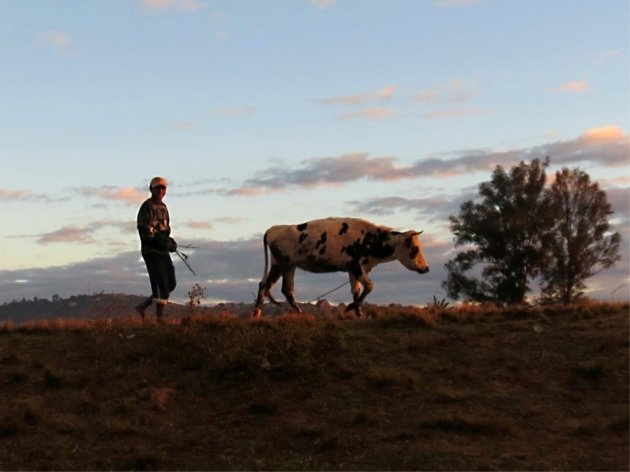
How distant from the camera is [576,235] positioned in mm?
54062

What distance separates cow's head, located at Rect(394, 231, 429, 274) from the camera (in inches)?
845

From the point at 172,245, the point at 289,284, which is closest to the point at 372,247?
the point at 289,284

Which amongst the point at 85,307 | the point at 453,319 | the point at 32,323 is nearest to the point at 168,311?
the point at 85,307

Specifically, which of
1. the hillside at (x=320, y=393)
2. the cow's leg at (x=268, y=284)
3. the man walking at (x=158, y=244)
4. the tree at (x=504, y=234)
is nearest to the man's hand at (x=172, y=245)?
the man walking at (x=158, y=244)

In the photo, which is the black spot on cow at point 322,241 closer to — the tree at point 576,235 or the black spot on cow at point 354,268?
the black spot on cow at point 354,268

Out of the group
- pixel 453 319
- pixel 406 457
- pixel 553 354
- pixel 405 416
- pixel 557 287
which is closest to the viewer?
pixel 406 457

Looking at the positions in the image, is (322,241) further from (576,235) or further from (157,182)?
(576,235)

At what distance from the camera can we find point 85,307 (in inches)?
805

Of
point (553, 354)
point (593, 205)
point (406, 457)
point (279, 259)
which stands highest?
point (593, 205)

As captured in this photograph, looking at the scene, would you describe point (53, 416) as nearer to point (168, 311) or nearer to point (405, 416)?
point (405, 416)

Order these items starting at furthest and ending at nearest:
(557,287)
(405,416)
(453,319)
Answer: (557,287) → (453,319) → (405,416)

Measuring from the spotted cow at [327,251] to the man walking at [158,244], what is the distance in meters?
2.43

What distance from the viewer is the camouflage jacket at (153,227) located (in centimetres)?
1853

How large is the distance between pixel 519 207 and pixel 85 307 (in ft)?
126
